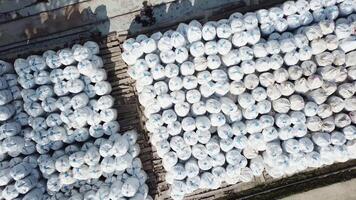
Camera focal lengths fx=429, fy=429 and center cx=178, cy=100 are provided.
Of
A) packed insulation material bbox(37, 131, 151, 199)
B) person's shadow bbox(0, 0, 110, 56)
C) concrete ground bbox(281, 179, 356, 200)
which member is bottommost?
concrete ground bbox(281, 179, 356, 200)

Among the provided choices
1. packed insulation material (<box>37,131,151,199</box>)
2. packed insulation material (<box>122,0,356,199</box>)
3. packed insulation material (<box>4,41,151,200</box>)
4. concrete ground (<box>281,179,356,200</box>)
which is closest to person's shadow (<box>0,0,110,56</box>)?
packed insulation material (<box>4,41,151,200</box>)

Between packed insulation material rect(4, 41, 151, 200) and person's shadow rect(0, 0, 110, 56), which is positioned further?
person's shadow rect(0, 0, 110, 56)

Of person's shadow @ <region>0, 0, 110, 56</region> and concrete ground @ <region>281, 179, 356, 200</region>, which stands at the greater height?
person's shadow @ <region>0, 0, 110, 56</region>

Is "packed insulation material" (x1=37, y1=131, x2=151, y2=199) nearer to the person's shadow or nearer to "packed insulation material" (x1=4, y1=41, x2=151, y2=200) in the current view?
"packed insulation material" (x1=4, y1=41, x2=151, y2=200)

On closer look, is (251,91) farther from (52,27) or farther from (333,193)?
(52,27)

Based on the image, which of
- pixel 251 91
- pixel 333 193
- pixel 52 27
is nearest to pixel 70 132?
pixel 52 27

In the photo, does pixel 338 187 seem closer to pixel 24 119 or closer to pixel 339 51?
pixel 339 51

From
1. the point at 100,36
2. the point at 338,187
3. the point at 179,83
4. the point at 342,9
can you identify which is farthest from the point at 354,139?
the point at 100,36
